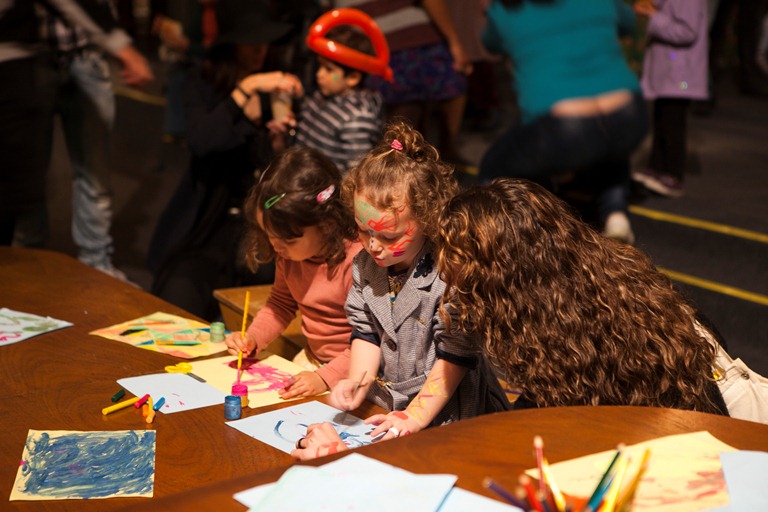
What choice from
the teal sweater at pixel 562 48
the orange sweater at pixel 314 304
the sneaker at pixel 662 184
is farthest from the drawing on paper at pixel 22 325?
the sneaker at pixel 662 184

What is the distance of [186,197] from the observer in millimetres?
3400

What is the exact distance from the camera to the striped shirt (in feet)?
10.2

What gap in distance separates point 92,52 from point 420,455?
3111 millimetres

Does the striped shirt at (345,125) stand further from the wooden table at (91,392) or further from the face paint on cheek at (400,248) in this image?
the face paint on cheek at (400,248)

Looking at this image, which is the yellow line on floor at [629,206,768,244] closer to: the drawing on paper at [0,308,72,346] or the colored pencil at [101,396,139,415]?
the drawing on paper at [0,308,72,346]

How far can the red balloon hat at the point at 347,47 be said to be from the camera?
3.02m

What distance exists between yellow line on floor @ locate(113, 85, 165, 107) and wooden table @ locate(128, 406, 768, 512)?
6.10 m

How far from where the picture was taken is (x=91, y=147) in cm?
399

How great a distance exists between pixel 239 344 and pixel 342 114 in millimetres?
1260

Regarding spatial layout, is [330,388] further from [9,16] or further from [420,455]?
[9,16]

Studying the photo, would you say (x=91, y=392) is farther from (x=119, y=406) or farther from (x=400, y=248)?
(x=400, y=248)

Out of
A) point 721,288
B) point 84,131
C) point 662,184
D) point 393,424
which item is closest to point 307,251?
point 393,424

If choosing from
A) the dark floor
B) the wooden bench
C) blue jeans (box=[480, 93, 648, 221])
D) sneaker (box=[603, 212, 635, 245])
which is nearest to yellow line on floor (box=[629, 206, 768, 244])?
the dark floor

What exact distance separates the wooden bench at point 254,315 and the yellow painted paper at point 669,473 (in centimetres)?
138
